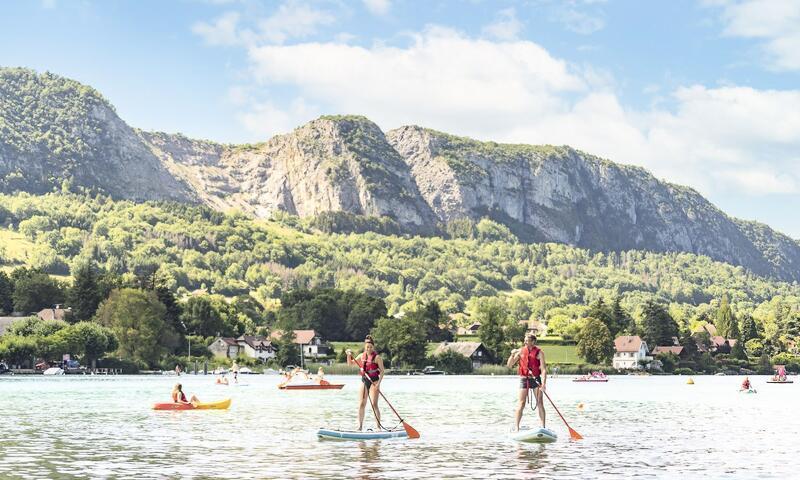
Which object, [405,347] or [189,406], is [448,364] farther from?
[189,406]

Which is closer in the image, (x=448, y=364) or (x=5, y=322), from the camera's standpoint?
(x=5, y=322)

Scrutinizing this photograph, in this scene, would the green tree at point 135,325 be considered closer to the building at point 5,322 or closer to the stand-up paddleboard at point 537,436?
the building at point 5,322

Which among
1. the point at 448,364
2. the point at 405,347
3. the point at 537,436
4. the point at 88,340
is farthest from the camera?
the point at 448,364

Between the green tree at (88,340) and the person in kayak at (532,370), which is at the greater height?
the green tree at (88,340)

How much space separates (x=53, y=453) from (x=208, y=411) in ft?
92.8

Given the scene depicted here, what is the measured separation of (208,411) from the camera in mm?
65125

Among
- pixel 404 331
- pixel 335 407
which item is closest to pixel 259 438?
pixel 335 407

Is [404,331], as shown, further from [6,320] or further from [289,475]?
[289,475]

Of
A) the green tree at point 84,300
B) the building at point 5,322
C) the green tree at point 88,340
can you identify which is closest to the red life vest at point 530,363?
the green tree at point 88,340

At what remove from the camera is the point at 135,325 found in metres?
174

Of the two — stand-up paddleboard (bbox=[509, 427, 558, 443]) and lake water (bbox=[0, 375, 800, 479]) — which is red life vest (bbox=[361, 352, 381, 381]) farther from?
stand-up paddleboard (bbox=[509, 427, 558, 443])

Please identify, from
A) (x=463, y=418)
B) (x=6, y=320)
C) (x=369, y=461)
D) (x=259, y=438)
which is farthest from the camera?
(x=6, y=320)

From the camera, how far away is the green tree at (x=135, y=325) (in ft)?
564

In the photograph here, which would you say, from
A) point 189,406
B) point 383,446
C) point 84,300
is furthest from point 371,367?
point 84,300
